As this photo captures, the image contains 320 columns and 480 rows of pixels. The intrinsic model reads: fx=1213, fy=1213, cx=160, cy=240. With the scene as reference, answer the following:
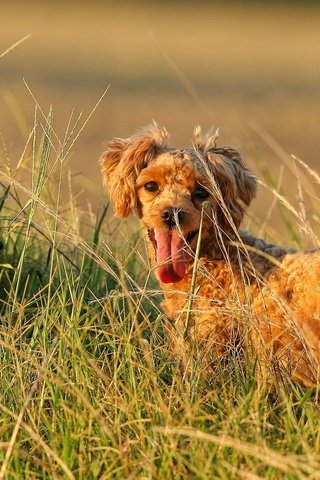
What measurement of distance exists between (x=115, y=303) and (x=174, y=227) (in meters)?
0.42

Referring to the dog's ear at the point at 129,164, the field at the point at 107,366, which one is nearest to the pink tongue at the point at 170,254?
the field at the point at 107,366

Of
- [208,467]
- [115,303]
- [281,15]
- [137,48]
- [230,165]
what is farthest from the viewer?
[281,15]

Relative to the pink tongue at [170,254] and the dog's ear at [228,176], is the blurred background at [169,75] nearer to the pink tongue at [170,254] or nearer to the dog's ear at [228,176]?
the dog's ear at [228,176]

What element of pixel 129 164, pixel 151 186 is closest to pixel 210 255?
pixel 151 186

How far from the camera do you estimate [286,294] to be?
4.87m

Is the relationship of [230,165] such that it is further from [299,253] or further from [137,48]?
[137,48]

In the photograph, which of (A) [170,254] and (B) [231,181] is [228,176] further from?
(A) [170,254]

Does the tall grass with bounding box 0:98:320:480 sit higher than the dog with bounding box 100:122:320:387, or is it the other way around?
the dog with bounding box 100:122:320:387

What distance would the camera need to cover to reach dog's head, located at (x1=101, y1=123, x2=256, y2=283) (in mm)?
5008

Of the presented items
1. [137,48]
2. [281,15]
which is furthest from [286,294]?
[281,15]

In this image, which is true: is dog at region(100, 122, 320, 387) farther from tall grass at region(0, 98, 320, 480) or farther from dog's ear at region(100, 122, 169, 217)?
tall grass at region(0, 98, 320, 480)

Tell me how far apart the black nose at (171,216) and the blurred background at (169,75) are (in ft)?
2.28

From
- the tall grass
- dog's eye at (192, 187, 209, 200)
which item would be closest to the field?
the tall grass

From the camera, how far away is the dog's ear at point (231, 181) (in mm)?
5176
